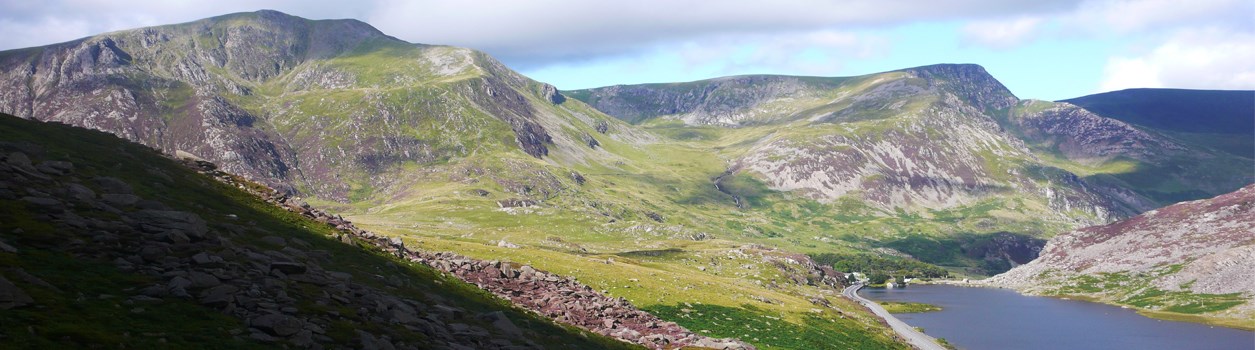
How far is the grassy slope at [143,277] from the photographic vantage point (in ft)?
85.8

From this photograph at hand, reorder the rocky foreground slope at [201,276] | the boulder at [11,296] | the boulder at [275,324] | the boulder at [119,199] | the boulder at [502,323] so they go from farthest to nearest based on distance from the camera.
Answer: the boulder at [502,323], the boulder at [119,199], the boulder at [275,324], the rocky foreground slope at [201,276], the boulder at [11,296]

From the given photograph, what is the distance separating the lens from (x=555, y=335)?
48344 millimetres

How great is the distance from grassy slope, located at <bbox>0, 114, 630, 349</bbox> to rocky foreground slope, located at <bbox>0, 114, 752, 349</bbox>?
0.28ft

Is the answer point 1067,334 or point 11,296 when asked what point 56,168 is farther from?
point 1067,334

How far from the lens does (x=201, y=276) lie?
1291 inches

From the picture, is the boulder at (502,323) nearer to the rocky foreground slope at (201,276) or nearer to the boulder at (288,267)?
the rocky foreground slope at (201,276)

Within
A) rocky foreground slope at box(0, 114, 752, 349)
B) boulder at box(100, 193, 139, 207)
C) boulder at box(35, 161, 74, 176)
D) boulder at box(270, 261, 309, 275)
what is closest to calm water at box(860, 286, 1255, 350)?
rocky foreground slope at box(0, 114, 752, 349)

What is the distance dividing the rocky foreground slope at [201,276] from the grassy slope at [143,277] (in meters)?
0.08

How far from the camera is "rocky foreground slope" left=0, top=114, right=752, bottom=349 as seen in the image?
2812cm

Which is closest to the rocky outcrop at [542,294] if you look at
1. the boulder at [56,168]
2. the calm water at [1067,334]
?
the boulder at [56,168]

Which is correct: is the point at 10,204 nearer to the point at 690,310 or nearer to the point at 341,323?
the point at 341,323

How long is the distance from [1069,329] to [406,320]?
19095 centimetres

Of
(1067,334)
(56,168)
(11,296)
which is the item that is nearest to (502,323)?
(11,296)

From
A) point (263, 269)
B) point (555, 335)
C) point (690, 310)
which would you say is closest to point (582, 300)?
point (555, 335)
